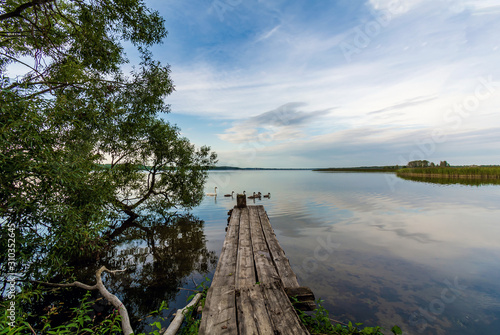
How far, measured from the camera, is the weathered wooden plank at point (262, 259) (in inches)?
188

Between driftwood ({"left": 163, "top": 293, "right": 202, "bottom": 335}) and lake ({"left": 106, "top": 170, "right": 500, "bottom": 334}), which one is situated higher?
driftwood ({"left": 163, "top": 293, "right": 202, "bottom": 335})

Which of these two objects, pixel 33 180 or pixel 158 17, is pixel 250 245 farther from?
pixel 158 17

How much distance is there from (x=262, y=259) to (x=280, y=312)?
104 inches

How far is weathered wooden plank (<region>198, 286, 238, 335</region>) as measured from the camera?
2.97 metres

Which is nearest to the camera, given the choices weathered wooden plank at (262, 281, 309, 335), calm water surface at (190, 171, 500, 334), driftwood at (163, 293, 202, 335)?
weathered wooden plank at (262, 281, 309, 335)

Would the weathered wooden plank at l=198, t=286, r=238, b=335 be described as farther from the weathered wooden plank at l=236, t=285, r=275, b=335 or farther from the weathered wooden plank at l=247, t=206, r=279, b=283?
the weathered wooden plank at l=247, t=206, r=279, b=283

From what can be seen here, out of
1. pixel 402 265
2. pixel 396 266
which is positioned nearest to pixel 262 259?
pixel 396 266

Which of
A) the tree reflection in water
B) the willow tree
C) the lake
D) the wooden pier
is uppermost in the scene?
the willow tree

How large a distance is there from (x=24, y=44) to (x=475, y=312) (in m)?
16.4

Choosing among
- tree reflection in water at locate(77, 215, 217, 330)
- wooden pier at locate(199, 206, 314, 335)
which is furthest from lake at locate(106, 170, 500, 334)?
wooden pier at locate(199, 206, 314, 335)

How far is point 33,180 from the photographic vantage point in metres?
4.32

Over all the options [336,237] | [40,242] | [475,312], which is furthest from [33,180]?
Result: [336,237]

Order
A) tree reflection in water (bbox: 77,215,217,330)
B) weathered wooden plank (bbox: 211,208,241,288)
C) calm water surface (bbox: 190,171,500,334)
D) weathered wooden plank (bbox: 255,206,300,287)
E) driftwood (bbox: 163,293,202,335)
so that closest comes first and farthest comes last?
1. driftwood (bbox: 163,293,202,335)
2. weathered wooden plank (bbox: 255,206,300,287)
3. weathered wooden plank (bbox: 211,208,241,288)
4. calm water surface (bbox: 190,171,500,334)
5. tree reflection in water (bbox: 77,215,217,330)

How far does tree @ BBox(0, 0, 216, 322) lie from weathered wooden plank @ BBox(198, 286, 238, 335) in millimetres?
3776
